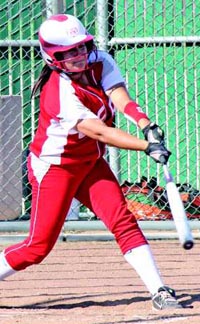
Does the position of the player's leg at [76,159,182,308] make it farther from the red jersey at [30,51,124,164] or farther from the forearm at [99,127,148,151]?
the forearm at [99,127,148,151]

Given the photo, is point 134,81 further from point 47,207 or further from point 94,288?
point 47,207

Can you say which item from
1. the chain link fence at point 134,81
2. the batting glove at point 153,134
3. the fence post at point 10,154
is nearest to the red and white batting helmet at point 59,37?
the batting glove at point 153,134

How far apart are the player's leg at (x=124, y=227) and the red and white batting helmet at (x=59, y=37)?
741 mm

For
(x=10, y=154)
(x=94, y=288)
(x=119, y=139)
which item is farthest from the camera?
(x=10, y=154)

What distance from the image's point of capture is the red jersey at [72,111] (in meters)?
5.70

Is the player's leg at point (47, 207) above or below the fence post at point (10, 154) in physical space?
below

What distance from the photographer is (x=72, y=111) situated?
5.68 m

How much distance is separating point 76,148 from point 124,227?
1.68ft

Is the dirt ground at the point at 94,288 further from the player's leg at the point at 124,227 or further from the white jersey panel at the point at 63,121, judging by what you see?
the white jersey panel at the point at 63,121

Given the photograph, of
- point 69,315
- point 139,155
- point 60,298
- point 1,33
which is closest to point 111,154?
point 139,155

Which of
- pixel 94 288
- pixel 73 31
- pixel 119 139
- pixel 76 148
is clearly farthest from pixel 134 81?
pixel 119 139

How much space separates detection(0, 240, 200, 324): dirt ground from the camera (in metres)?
5.69

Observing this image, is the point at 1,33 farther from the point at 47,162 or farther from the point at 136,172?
the point at 47,162

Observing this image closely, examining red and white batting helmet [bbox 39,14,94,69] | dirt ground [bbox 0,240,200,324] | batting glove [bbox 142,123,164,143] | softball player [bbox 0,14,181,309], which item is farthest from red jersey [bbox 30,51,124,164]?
dirt ground [bbox 0,240,200,324]
